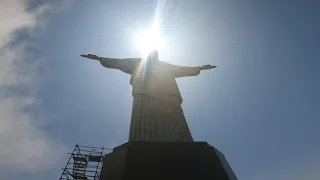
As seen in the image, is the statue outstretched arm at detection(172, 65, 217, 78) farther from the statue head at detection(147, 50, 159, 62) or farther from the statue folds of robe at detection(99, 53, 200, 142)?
the statue head at detection(147, 50, 159, 62)

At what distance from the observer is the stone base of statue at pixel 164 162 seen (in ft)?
12.2

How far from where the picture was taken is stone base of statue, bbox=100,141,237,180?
3.71 meters

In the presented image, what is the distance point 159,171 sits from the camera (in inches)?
147

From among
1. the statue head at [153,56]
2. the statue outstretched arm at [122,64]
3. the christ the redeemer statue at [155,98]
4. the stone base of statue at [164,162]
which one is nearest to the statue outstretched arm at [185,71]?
the christ the redeemer statue at [155,98]

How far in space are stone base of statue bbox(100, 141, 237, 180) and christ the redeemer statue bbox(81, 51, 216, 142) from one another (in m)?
1.00

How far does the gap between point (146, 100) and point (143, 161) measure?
2.67 meters

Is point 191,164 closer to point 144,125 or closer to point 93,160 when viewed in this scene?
point 144,125

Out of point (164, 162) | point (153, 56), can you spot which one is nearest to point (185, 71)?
point (153, 56)

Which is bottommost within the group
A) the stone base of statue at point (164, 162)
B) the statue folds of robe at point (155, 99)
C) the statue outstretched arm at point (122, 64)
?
the stone base of statue at point (164, 162)

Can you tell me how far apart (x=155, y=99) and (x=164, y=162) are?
277 cm

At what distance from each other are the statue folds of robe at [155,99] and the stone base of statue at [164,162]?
3.30ft

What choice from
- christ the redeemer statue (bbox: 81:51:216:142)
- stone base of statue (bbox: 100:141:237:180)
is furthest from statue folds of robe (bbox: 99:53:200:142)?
stone base of statue (bbox: 100:141:237:180)

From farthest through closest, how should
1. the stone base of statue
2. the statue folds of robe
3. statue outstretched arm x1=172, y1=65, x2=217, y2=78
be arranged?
statue outstretched arm x1=172, y1=65, x2=217, y2=78 → the statue folds of robe → the stone base of statue

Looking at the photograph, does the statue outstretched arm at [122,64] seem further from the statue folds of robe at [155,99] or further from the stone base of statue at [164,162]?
the stone base of statue at [164,162]
